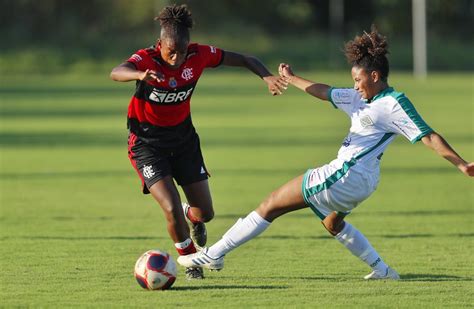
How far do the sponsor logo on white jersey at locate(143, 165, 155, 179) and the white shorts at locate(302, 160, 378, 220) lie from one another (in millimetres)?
1450

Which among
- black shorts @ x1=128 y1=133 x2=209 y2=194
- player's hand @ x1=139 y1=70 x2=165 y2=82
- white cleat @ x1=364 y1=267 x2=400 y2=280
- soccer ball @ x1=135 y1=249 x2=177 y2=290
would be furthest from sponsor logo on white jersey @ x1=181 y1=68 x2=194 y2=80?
white cleat @ x1=364 y1=267 x2=400 y2=280

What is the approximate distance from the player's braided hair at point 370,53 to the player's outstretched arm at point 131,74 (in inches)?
62.2

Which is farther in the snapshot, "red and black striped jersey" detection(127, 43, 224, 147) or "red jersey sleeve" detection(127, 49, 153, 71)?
"red and black striped jersey" detection(127, 43, 224, 147)

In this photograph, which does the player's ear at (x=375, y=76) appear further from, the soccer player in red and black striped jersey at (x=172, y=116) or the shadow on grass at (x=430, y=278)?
the shadow on grass at (x=430, y=278)

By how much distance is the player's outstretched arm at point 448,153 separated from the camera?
27.2 ft

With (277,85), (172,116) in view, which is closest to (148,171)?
(172,116)

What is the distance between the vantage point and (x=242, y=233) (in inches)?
361

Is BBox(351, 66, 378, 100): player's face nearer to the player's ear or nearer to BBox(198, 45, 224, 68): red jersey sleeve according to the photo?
the player's ear

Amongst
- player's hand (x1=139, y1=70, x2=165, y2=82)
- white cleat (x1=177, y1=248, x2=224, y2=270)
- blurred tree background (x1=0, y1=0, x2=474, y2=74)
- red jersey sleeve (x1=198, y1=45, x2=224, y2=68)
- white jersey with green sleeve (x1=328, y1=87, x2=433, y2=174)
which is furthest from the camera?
blurred tree background (x1=0, y1=0, x2=474, y2=74)

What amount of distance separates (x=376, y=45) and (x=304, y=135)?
18465 millimetres

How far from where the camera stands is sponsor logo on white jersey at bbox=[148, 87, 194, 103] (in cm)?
962

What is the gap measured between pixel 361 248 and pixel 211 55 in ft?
7.22

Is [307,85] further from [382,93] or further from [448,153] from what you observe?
[448,153]

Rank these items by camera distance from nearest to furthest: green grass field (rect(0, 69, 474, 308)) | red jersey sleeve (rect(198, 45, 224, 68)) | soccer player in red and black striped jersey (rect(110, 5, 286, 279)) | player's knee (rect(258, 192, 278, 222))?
green grass field (rect(0, 69, 474, 308)) < player's knee (rect(258, 192, 278, 222)) < soccer player in red and black striped jersey (rect(110, 5, 286, 279)) < red jersey sleeve (rect(198, 45, 224, 68))
